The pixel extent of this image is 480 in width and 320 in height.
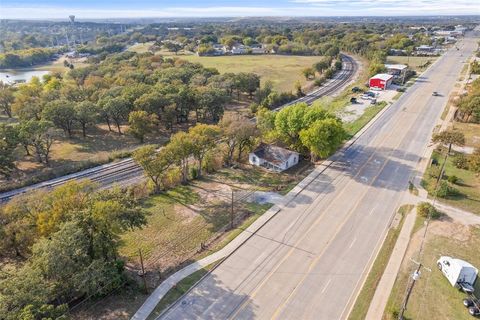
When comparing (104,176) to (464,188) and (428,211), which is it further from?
(464,188)

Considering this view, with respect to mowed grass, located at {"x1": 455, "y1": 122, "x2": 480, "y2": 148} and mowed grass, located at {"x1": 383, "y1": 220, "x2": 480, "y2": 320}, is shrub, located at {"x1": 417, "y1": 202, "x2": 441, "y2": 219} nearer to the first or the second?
mowed grass, located at {"x1": 383, "y1": 220, "x2": 480, "y2": 320}

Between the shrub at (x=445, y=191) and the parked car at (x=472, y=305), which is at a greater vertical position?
the shrub at (x=445, y=191)

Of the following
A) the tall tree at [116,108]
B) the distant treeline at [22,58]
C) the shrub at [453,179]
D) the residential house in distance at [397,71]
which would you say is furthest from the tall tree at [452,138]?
the distant treeline at [22,58]

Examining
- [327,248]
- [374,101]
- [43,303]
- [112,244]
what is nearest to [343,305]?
[327,248]

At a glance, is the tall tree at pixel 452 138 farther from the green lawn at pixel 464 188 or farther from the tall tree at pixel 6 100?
the tall tree at pixel 6 100

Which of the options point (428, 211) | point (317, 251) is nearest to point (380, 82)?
point (428, 211)

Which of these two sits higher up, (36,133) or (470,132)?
(36,133)
